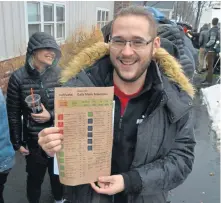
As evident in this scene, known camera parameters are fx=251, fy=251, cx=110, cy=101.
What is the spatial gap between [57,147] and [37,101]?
3.86 feet

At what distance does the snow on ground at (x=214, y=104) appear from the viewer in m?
5.96

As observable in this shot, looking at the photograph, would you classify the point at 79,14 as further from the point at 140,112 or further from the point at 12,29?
the point at 140,112

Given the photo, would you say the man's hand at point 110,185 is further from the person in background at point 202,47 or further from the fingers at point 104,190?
the person in background at point 202,47

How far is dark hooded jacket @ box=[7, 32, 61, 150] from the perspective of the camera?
2.56m

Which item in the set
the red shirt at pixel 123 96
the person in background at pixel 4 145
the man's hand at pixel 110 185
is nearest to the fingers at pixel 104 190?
the man's hand at pixel 110 185

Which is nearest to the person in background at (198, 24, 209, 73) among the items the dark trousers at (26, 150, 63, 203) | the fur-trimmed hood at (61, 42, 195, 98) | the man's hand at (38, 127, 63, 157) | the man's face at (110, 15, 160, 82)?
the dark trousers at (26, 150, 63, 203)

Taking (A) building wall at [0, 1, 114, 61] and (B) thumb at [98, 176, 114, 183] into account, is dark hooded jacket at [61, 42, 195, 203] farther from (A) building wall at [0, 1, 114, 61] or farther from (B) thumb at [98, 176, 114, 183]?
Result: (A) building wall at [0, 1, 114, 61]

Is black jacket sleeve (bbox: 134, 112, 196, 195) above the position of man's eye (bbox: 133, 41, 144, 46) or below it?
below

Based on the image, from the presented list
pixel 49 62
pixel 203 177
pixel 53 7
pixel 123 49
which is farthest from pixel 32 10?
pixel 123 49

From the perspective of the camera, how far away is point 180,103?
1534 mm

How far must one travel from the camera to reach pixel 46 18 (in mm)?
8891

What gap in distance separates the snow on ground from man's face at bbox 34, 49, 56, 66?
4178 millimetres

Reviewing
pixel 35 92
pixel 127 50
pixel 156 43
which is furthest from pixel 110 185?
pixel 35 92

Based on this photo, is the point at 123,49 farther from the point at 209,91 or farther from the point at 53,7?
the point at 53,7
